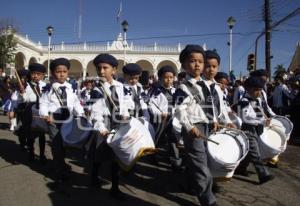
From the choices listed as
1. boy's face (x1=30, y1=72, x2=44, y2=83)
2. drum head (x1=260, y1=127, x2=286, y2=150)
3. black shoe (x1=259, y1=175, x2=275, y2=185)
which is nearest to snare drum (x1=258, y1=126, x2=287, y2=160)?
drum head (x1=260, y1=127, x2=286, y2=150)

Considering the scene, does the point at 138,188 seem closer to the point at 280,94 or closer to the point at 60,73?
the point at 60,73

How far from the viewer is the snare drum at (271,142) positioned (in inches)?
244

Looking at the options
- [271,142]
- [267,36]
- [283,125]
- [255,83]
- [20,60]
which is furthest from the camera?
[20,60]

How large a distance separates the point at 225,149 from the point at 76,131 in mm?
2452

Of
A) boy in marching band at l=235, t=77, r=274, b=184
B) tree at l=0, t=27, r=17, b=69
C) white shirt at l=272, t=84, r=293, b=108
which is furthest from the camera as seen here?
tree at l=0, t=27, r=17, b=69

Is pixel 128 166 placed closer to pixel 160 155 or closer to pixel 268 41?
Answer: pixel 160 155

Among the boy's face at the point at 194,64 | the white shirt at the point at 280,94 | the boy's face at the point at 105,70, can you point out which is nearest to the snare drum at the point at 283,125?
the boy's face at the point at 194,64

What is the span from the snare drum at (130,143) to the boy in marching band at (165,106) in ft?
8.34

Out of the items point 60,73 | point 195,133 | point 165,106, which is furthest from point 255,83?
point 60,73

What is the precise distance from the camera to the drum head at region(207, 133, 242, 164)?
450 cm

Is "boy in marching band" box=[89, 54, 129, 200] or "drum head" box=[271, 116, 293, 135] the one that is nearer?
"boy in marching band" box=[89, 54, 129, 200]

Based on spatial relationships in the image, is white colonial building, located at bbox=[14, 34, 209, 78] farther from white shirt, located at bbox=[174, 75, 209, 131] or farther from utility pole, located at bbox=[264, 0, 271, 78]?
white shirt, located at bbox=[174, 75, 209, 131]

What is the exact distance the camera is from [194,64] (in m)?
4.55

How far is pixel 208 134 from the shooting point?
4699mm
